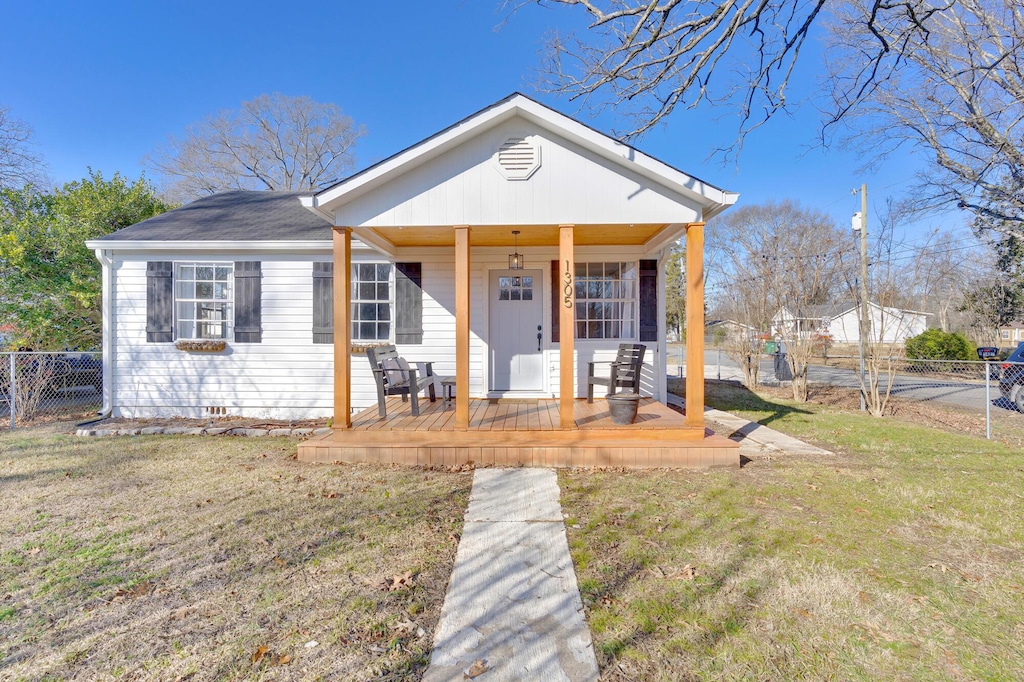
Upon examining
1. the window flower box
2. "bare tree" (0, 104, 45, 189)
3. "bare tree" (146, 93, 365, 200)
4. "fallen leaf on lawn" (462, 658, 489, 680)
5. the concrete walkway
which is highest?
"bare tree" (146, 93, 365, 200)

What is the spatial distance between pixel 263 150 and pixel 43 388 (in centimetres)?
1689

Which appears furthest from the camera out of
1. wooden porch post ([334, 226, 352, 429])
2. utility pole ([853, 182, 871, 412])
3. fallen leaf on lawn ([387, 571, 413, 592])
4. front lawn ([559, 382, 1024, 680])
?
utility pole ([853, 182, 871, 412])

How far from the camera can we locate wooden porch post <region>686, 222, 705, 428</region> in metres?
4.97

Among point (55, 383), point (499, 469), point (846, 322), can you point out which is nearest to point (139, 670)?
point (499, 469)

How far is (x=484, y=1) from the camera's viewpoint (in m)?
4.44

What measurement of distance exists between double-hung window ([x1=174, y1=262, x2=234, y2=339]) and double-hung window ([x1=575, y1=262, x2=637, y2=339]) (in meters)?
5.58

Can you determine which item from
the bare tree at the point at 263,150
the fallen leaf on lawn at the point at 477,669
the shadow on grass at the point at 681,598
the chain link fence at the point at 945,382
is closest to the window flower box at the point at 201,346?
the shadow on grass at the point at 681,598

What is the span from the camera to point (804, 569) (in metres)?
2.73

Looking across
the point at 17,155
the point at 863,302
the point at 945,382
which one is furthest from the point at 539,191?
the point at 17,155

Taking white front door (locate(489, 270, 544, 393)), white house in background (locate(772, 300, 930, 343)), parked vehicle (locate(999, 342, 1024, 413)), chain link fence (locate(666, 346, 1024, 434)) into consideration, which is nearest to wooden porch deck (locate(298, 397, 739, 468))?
white front door (locate(489, 270, 544, 393))

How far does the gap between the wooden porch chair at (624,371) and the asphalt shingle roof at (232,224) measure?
4.62 m

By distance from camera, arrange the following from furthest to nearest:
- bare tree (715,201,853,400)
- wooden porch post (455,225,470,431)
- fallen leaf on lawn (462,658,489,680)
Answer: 1. bare tree (715,201,853,400)
2. wooden porch post (455,225,470,431)
3. fallen leaf on lawn (462,658,489,680)

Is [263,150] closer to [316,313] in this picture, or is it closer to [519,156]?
[316,313]

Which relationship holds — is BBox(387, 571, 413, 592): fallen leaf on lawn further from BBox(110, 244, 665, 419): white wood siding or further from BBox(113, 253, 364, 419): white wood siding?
BBox(113, 253, 364, 419): white wood siding
